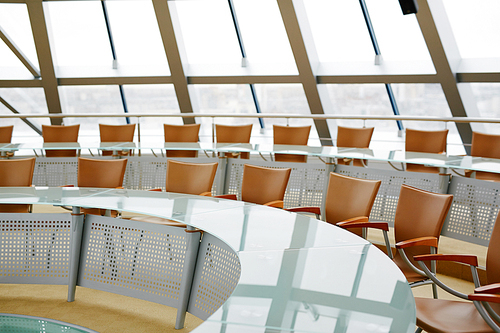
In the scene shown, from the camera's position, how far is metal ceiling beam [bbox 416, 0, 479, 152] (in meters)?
7.05

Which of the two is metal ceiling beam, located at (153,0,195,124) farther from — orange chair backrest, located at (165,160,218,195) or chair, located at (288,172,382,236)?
chair, located at (288,172,382,236)

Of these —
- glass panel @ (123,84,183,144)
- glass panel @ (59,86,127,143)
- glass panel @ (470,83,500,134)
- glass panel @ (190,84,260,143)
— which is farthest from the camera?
glass panel @ (59,86,127,143)

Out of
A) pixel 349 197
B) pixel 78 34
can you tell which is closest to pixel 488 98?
pixel 349 197

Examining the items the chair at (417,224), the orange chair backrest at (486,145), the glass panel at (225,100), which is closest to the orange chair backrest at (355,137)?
the orange chair backrest at (486,145)

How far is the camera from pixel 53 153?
622cm

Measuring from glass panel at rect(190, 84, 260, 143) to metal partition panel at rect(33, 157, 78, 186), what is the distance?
4.87 meters

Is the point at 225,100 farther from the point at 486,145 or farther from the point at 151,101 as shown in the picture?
the point at 486,145

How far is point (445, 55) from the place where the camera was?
739 cm

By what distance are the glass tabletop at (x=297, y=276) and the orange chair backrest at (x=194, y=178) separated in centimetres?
104

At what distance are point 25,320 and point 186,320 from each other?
135 centimetres

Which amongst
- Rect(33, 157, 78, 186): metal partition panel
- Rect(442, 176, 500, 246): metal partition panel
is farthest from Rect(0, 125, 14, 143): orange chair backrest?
Rect(442, 176, 500, 246): metal partition panel

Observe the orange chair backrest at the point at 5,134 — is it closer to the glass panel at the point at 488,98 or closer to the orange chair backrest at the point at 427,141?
the orange chair backrest at the point at 427,141

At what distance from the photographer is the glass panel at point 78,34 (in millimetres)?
9438

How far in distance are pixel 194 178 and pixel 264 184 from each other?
0.69 metres
